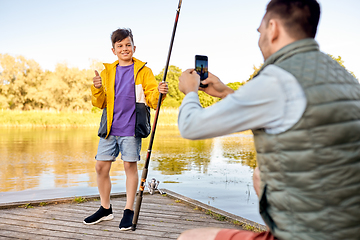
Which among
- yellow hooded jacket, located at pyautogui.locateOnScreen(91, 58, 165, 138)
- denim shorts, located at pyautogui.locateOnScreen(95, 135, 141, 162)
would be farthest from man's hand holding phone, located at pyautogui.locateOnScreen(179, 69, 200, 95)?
denim shorts, located at pyautogui.locateOnScreen(95, 135, 141, 162)

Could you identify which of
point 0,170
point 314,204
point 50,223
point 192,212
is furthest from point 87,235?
point 0,170

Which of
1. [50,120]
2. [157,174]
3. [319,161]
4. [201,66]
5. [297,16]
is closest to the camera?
[319,161]

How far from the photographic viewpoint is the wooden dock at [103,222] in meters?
3.08

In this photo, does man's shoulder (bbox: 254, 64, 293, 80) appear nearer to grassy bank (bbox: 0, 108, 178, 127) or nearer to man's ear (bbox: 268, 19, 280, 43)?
man's ear (bbox: 268, 19, 280, 43)

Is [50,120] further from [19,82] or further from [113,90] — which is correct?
[113,90]

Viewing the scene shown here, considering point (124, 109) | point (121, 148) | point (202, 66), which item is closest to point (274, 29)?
point (202, 66)

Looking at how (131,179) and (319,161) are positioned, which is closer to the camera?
(319,161)

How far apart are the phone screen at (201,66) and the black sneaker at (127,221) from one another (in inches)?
75.2

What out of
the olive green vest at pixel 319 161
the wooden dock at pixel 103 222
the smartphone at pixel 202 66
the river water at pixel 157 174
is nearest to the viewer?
the olive green vest at pixel 319 161

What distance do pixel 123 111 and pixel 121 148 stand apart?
35 cm

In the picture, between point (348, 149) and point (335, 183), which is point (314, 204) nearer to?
point (335, 183)

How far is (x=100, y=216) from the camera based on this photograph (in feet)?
11.2

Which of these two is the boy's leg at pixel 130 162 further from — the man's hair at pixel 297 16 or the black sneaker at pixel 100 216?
the man's hair at pixel 297 16

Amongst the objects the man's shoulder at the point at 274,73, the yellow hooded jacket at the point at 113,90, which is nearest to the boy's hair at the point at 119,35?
the yellow hooded jacket at the point at 113,90
